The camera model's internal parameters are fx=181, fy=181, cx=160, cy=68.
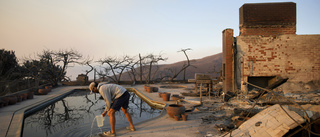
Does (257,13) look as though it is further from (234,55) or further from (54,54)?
(54,54)

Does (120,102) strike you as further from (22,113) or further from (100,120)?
(22,113)

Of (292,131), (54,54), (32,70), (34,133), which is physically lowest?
(34,133)

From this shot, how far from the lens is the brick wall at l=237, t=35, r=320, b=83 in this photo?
28.1 ft

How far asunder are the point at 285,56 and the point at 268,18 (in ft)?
6.67

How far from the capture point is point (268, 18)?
29.5 feet

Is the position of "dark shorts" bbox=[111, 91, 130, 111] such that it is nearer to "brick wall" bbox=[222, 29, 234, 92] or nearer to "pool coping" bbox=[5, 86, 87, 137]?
"pool coping" bbox=[5, 86, 87, 137]

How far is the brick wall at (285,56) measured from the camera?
8578 mm

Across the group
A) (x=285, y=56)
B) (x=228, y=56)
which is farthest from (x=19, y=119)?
(x=285, y=56)

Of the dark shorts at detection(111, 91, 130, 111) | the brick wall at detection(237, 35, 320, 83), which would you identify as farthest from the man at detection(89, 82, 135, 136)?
the brick wall at detection(237, 35, 320, 83)

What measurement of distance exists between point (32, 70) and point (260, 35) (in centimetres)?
1709

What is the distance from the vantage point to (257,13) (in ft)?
29.6

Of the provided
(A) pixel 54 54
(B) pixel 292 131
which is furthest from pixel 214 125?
(A) pixel 54 54

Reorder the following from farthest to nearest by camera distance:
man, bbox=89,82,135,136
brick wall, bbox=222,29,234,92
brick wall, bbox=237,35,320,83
A: brick wall, bbox=222,29,234,92, brick wall, bbox=237,35,320,83, man, bbox=89,82,135,136

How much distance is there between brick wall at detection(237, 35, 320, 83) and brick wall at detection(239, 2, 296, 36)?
56cm
